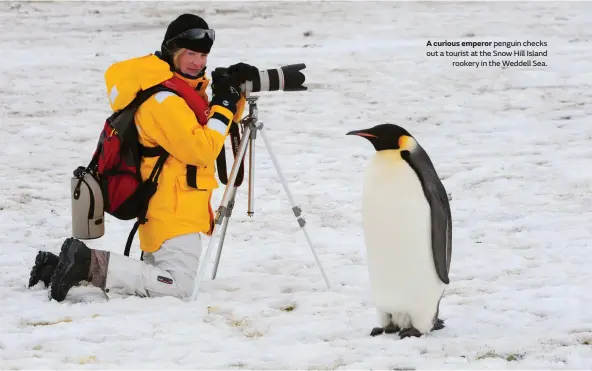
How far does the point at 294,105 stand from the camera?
9227mm

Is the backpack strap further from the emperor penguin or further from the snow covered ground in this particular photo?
the emperor penguin

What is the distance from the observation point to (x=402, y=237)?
3520 millimetres

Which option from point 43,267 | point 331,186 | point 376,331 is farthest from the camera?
point 331,186

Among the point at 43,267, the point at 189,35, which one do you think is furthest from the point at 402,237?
the point at 43,267

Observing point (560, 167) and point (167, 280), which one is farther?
point (560, 167)

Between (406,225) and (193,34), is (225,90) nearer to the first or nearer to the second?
(193,34)

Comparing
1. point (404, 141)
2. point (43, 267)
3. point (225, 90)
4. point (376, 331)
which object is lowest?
point (376, 331)

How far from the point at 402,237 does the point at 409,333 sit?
41 cm

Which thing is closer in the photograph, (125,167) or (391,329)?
(391,329)

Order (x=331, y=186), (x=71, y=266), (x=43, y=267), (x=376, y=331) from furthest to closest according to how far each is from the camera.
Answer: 1. (x=331, y=186)
2. (x=43, y=267)
3. (x=71, y=266)
4. (x=376, y=331)

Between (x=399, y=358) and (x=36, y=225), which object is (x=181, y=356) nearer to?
(x=399, y=358)

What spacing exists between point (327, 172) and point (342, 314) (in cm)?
312

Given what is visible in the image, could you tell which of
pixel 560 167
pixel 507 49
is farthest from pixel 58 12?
pixel 560 167

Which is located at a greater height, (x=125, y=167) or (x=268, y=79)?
(x=268, y=79)
